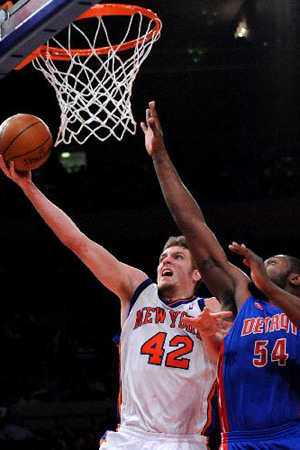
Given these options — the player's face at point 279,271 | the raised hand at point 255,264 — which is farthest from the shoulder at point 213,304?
the raised hand at point 255,264

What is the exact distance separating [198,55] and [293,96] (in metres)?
1.77

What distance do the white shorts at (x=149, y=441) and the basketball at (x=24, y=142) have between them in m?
1.48

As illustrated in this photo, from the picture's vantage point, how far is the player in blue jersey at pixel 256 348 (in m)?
3.38

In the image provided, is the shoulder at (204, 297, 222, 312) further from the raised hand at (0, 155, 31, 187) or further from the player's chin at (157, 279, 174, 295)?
the raised hand at (0, 155, 31, 187)

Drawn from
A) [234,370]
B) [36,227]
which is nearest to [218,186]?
[36,227]

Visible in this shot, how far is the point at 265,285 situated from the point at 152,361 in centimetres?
107

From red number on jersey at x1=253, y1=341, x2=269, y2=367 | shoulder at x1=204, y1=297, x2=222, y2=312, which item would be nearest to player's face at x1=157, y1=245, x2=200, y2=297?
shoulder at x1=204, y1=297, x2=222, y2=312

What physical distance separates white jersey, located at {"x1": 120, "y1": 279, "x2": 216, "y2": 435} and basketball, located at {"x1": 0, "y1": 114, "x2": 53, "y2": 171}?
1055 mm

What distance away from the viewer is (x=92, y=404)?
11047 millimetres

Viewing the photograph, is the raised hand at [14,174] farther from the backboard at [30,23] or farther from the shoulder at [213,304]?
the shoulder at [213,304]

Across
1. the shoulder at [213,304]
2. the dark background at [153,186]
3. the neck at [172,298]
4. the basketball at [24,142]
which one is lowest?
the dark background at [153,186]

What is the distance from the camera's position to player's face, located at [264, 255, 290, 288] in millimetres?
3697

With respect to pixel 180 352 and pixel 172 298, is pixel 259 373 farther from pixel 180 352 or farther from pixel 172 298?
pixel 172 298

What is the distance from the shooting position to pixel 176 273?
176 inches
